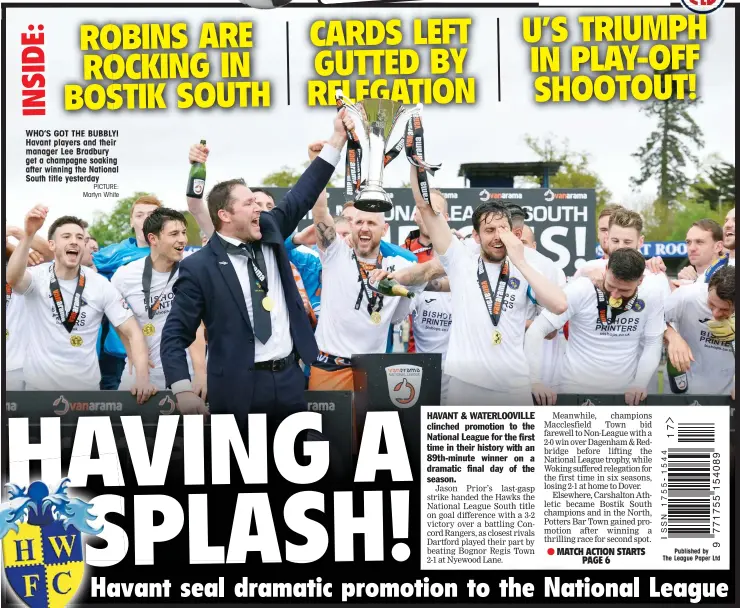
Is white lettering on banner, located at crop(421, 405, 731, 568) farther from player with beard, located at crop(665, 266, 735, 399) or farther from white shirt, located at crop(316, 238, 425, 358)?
white shirt, located at crop(316, 238, 425, 358)

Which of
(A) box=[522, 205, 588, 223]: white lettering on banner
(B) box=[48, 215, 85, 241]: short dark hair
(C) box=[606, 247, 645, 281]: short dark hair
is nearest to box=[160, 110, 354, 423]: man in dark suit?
(B) box=[48, 215, 85, 241]: short dark hair

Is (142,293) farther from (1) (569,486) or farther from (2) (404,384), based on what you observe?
(1) (569,486)

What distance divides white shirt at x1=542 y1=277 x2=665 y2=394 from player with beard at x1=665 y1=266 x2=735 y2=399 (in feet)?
0.33

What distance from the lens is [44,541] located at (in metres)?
5.98

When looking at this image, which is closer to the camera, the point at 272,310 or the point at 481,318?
the point at 272,310

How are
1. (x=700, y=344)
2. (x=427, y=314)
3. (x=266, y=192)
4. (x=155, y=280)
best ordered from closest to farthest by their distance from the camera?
(x=266, y=192)
(x=700, y=344)
(x=155, y=280)
(x=427, y=314)

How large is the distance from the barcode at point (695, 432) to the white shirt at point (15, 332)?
3.40 metres

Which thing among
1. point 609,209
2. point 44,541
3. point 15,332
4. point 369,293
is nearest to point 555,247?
point 609,209

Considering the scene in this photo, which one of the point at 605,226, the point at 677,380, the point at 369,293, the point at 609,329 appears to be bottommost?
the point at 677,380

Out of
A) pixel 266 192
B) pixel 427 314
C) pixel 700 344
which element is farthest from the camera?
pixel 427 314

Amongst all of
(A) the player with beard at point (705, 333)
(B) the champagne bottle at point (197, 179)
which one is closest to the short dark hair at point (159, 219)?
(B) the champagne bottle at point (197, 179)

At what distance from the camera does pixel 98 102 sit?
6.04 meters

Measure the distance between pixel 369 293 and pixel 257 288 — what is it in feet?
2.43

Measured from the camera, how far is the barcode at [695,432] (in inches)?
237
